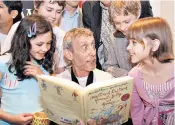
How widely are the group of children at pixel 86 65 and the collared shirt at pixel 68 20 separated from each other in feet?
0.93

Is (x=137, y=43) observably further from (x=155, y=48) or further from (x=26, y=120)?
(x=26, y=120)

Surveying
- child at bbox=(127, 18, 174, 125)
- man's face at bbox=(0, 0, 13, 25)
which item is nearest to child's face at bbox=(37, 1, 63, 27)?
man's face at bbox=(0, 0, 13, 25)

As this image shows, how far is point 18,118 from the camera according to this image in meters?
1.14

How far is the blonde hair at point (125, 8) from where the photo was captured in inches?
50.5

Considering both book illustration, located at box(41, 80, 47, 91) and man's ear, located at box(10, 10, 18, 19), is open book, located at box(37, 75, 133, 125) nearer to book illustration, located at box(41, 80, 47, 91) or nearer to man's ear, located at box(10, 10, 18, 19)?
book illustration, located at box(41, 80, 47, 91)

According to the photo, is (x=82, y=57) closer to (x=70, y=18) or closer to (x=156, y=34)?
(x=156, y=34)

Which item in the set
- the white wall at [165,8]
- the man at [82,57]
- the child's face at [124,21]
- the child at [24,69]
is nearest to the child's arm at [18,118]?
the child at [24,69]

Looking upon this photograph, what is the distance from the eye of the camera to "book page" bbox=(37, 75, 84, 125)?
0.92 metres

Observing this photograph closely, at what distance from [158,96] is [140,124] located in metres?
0.14

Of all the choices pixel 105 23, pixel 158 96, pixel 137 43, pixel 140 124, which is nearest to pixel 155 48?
pixel 137 43

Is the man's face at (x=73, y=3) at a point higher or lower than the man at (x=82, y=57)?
higher

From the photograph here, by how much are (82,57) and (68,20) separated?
440 millimetres

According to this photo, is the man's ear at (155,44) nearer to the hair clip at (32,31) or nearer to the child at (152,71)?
the child at (152,71)

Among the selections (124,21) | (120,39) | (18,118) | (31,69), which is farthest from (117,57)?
(18,118)
